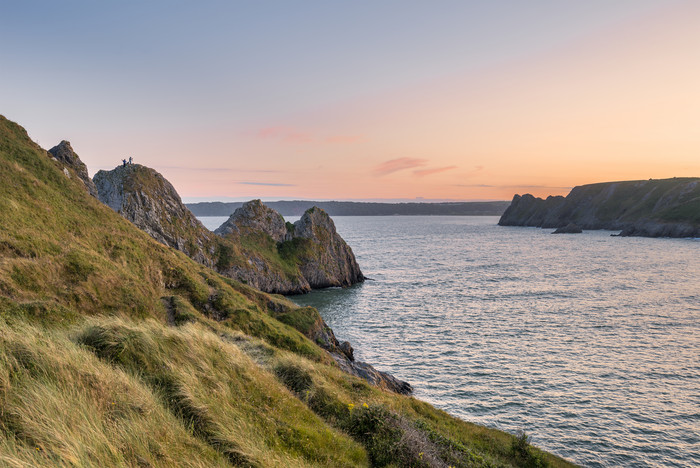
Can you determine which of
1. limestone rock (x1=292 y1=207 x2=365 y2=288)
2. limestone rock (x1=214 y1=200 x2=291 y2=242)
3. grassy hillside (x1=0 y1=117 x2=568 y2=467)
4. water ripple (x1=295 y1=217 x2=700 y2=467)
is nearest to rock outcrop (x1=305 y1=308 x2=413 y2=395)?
water ripple (x1=295 y1=217 x2=700 y2=467)

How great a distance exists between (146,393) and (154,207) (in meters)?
55.5

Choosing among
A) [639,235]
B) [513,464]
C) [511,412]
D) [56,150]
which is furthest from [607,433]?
[639,235]

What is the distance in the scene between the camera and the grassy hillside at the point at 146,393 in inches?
223

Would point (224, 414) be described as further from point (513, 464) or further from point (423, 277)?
point (423, 277)

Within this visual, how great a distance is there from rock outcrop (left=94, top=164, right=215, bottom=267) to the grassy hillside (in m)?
32.0

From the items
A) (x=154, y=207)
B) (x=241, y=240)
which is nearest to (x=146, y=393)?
(x=154, y=207)

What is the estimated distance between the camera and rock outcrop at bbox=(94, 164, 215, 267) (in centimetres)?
5231

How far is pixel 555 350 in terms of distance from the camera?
3488 cm

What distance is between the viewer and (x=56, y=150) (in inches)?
1532

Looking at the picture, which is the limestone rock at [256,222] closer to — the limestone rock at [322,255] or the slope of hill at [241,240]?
the slope of hill at [241,240]

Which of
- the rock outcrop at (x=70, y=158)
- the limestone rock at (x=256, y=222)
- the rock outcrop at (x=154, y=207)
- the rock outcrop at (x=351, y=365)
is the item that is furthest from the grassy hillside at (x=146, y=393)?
the limestone rock at (x=256, y=222)

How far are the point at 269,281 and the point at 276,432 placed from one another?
2275 inches

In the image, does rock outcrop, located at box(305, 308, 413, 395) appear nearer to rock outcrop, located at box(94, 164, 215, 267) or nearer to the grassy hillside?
the grassy hillside

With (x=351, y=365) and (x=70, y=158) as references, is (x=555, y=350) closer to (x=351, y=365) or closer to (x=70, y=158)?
(x=351, y=365)
